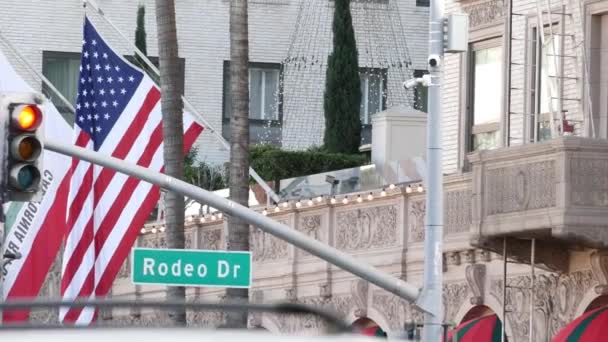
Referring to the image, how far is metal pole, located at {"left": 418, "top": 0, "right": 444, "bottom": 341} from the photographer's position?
21.4 m

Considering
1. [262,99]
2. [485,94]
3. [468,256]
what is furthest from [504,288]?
[262,99]

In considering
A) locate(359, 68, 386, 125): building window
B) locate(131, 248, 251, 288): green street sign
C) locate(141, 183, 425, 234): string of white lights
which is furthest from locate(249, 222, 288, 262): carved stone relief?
locate(359, 68, 386, 125): building window

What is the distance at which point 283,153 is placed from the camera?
45219 mm

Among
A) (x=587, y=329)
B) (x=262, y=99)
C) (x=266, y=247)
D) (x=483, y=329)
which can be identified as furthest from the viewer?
(x=262, y=99)

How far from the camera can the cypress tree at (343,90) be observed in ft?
160

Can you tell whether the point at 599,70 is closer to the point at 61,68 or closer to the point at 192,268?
the point at 192,268

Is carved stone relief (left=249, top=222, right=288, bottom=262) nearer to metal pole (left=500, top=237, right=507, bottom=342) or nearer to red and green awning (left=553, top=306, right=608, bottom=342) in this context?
metal pole (left=500, top=237, right=507, bottom=342)

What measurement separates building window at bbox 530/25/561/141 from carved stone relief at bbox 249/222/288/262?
834 centimetres

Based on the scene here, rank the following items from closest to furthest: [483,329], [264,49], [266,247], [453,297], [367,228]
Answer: [483,329] < [453,297] < [367,228] < [266,247] < [264,49]

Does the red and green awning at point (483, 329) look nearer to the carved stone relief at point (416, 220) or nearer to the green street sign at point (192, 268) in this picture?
the carved stone relief at point (416, 220)

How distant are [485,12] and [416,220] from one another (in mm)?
3659

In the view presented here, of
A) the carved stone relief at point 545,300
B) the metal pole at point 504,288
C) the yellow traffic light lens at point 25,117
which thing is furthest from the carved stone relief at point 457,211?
the yellow traffic light lens at point 25,117

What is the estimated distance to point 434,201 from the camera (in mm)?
21516

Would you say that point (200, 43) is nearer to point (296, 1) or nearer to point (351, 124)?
point (296, 1)
